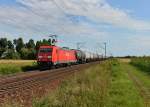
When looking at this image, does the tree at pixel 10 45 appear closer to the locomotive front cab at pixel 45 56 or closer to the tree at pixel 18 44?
the tree at pixel 18 44

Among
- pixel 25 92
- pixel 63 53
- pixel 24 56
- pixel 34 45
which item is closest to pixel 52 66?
pixel 63 53

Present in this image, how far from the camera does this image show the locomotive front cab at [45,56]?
48.3 m

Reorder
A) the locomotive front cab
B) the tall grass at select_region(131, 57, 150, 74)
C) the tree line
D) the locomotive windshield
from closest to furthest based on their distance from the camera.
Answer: the locomotive front cab < the locomotive windshield < the tall grass at select_region(131, 57, 150, 74) < the tree line

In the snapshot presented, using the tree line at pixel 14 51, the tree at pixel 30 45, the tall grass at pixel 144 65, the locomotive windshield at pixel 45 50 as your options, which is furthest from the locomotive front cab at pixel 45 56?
the tree at pixel 30 45

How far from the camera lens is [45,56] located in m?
48.6

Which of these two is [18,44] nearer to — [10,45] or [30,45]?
[30,45]

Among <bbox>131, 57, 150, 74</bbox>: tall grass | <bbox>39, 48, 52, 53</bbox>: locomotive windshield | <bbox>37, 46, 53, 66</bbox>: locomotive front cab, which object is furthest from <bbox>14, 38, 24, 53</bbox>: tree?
<bbox>37, 46, 53, 66</bbox>: locomotive front cab

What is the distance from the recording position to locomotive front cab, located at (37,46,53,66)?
158 ft

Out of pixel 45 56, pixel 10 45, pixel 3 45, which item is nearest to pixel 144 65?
pixel 45 56

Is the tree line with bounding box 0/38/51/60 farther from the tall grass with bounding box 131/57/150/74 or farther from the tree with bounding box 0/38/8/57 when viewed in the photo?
the tall grass with bounding box 131/57/150/74

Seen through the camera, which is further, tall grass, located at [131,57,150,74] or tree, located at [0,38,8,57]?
tree, located at [0,38,8,57]

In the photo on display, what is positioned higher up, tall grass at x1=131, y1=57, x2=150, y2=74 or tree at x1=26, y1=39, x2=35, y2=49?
tree at x1=26, y1=39, x2=35, y2=49

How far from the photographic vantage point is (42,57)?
48.8m

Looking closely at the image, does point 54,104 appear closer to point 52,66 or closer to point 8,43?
point 52,66
